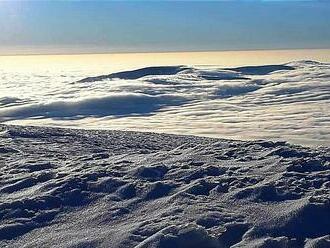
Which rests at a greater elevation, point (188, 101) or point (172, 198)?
point (172, 198)

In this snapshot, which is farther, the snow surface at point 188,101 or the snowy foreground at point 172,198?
the snow surface at point 188,101

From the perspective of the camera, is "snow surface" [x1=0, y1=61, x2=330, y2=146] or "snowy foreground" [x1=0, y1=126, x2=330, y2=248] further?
"snow surface" [x1=0, y1=61, x2=330, y2=146]

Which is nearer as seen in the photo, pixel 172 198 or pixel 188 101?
pixel 172 198

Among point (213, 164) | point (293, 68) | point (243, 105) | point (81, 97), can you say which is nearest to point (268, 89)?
point (243, 105)
